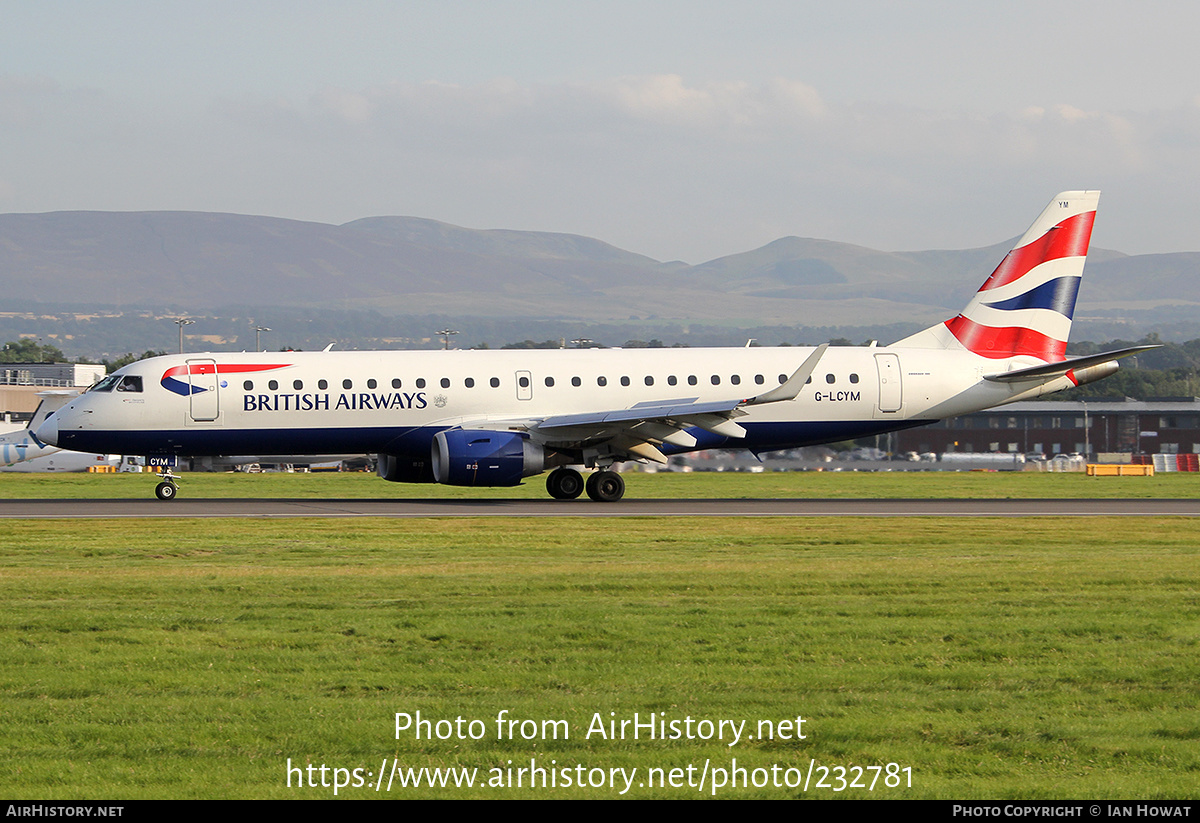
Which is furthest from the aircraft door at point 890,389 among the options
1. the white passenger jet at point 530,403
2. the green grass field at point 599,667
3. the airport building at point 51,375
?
the airport building at point 51,375

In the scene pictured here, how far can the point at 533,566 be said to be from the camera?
18.0 metres

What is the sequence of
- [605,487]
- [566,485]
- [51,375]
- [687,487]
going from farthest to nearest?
[51,375]
[687,487]
[566,485]
[605,487]

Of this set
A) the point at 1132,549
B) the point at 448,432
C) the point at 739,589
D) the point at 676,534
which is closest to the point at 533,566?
the point at 739,589

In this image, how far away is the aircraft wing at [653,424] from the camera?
3003 cm

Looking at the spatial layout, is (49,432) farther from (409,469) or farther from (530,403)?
(530,403)

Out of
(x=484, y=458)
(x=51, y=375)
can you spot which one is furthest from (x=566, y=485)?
(x=51, y=375)

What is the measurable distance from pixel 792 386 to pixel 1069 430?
84691mm

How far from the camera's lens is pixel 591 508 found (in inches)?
1174

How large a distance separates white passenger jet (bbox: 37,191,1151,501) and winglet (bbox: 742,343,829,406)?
48mm

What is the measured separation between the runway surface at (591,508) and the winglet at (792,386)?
8.35 ft

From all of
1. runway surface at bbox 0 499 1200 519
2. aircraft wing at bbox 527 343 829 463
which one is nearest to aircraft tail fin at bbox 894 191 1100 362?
runway surface at bbox 0 499 1200 519

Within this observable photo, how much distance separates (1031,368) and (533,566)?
20.0 meters

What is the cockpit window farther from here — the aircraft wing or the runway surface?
the aircraft wing
